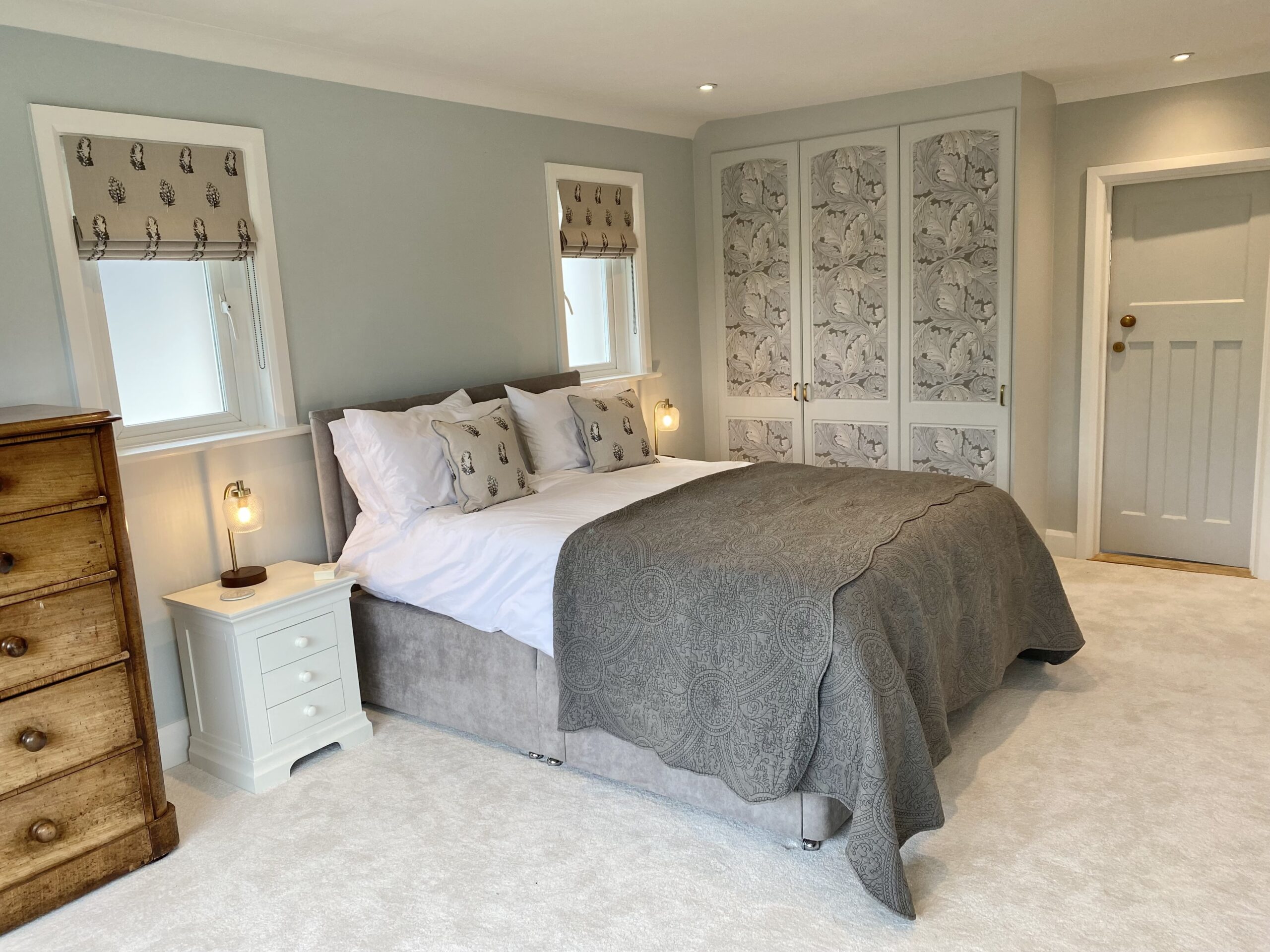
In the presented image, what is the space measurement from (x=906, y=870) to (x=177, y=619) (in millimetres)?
2331

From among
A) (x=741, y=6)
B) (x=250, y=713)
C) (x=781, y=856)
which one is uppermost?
(x=741, y=6)

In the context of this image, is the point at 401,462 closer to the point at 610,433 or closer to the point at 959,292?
the point at 610,433

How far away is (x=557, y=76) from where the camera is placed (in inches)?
159

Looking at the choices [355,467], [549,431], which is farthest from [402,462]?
[549,431]

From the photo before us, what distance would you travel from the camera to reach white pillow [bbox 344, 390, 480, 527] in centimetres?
342

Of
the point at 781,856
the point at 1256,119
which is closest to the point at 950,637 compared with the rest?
the point at 781,856

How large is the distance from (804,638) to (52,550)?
1.90 meters

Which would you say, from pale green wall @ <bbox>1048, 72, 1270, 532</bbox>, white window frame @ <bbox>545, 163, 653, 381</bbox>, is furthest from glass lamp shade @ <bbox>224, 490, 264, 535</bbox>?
pale green wall @ <bbox>1048, 72, 1270, 532</bbox>

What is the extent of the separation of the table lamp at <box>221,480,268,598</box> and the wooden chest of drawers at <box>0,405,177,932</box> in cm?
54

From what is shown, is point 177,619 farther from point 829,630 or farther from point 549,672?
point 829,630

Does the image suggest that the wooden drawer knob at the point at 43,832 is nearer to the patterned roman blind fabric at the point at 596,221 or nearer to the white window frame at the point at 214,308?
the white window frame at the point at 214,308

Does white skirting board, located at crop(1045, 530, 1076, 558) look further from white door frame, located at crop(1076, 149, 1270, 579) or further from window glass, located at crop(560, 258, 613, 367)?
window glass, located at crop(560, 258, 613, 367)

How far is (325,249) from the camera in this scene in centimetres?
359

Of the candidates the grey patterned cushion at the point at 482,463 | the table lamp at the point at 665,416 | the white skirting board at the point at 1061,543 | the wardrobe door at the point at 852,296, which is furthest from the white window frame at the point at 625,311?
the white skirting board at the point at 1061,543
